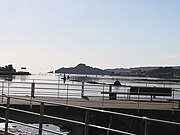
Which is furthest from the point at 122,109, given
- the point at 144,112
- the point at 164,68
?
the point at 164,68

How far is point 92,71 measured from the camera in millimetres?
183375

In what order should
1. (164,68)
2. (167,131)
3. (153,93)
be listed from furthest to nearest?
(164,68) → (153,93) → (167,131)

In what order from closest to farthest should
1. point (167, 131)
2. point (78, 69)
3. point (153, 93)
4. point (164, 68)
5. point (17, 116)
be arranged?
1. point (17, 116)
2. point (167, 131)
3. point (153, 93)
4. point (164, 68)
5. point (78, 69)

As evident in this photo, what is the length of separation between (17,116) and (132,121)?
15.5 feet

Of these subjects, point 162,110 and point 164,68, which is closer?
point 162,110

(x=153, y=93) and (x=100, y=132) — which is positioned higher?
(x=153, y=93)

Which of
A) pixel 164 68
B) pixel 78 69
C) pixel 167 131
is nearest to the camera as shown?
pixel 167 131

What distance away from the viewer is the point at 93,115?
17453 mm

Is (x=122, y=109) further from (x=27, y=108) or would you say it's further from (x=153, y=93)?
(x=153, y=93)

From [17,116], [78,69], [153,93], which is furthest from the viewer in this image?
[78,69]

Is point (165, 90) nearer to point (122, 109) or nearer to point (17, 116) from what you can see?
point (122, 109)

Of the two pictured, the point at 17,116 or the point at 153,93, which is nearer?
the point at 17,116

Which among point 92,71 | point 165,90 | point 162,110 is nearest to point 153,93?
point 165,90

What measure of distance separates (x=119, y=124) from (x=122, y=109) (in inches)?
42.0
